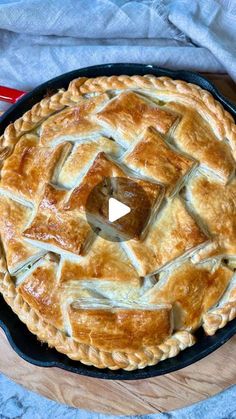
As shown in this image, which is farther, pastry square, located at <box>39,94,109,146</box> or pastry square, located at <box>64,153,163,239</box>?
pastry square, located at <box>39,94,109,146</box>

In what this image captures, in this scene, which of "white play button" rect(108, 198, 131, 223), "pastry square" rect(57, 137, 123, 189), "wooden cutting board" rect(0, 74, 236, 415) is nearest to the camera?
"white play button" rect(108, 198, 131, 223)

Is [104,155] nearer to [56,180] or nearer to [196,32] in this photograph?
[56,180]

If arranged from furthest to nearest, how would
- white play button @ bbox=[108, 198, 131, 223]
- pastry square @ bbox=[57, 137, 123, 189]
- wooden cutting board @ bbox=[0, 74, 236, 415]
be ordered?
wooden cutting board @ bbox=[0, 74, 236, 415], pastry square @ bbox=[57, 137, 123, 189], white play button @ bbox=[108, 198, 131, 223]

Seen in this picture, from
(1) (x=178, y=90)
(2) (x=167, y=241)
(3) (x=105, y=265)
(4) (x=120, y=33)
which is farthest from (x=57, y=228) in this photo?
(4) (x=120, y=33)

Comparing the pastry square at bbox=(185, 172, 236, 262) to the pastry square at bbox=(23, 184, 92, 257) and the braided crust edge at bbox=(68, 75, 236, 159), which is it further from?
the pastry square at bbox=(23, 184, 92, 257)

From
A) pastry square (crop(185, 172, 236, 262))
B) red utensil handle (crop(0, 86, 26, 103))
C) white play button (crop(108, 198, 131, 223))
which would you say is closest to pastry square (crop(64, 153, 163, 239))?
white play button (crop(108, 198, 131, 223))

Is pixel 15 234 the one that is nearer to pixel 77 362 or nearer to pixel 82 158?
pixel 82 158
